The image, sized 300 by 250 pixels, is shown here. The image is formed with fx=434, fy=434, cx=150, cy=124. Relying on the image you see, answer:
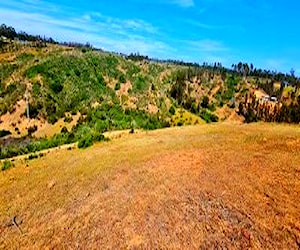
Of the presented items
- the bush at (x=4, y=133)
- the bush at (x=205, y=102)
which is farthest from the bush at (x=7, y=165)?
the bush at (x=205, y=102)

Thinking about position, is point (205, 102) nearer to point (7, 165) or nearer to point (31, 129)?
point (31, 129)

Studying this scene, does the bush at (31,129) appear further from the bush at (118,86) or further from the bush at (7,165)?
the bush at (7,165)

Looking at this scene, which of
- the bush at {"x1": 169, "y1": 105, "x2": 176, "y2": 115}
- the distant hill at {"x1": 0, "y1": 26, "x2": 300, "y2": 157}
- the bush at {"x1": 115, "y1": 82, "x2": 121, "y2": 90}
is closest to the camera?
the distant hill at {"x1": 0, "y1": 26, "x2": 300, "y2": 157}

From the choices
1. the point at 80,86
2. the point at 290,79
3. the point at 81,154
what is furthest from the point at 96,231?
the point at 290,79

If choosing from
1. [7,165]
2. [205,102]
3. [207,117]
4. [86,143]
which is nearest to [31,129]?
[86,143]

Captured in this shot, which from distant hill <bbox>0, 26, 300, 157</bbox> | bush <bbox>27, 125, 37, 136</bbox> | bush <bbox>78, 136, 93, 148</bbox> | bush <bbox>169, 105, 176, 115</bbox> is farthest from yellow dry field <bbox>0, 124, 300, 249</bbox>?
bush <bbox>169, 105, 176, 115</bbox>

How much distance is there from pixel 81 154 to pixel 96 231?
11146mm

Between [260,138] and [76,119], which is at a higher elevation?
[260,138]

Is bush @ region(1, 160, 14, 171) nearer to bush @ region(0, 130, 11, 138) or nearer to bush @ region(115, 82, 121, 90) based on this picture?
bush @ region(0, 130, 11, 138)

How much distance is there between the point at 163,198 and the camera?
1688cm

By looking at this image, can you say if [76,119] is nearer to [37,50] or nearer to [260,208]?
[37,50]

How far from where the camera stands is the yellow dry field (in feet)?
46.8

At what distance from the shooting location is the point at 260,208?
607 inches

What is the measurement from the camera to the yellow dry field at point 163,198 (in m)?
14.3
